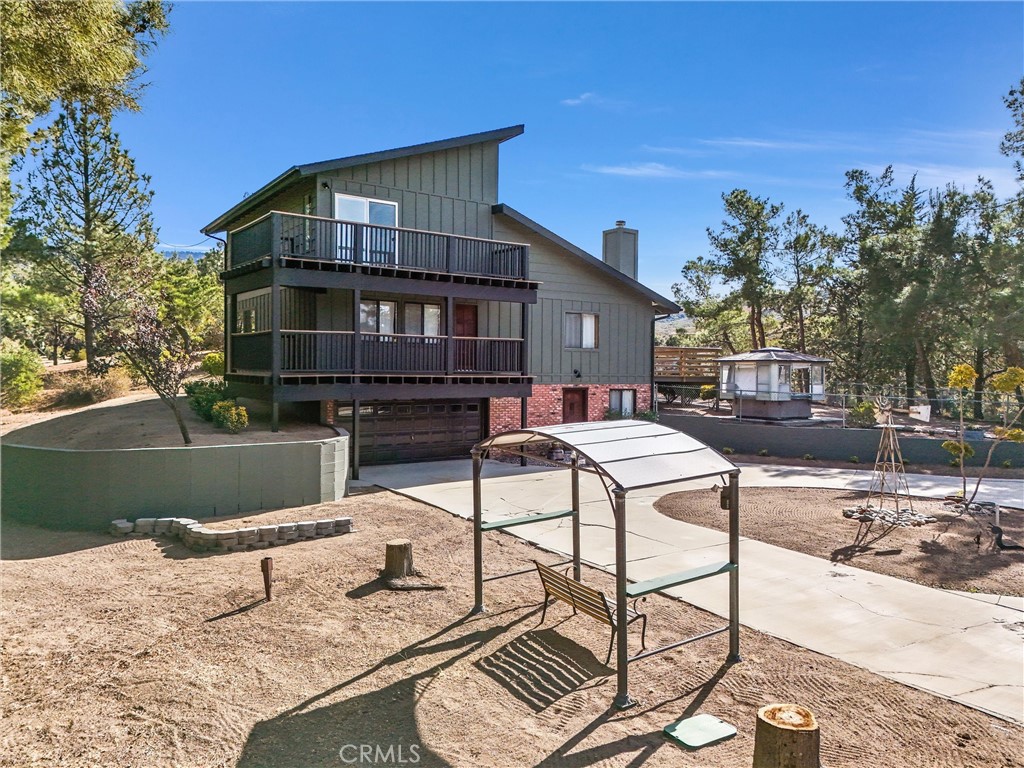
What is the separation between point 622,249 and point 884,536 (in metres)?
14.3

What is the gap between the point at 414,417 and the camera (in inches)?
689

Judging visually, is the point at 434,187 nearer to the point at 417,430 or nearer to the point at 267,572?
the point at 417,430

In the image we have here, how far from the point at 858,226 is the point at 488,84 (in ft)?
72.0

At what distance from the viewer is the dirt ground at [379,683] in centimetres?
443

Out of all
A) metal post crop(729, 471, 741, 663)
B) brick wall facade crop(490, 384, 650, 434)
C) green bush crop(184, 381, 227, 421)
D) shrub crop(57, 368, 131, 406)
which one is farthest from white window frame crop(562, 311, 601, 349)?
metal post crop(729, 471, 741, 663)

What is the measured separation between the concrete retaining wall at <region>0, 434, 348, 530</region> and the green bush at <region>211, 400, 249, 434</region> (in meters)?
1.57

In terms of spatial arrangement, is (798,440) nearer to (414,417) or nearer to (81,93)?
(414,417)

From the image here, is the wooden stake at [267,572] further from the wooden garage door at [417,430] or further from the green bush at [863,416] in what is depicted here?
the green bush at [863,416]

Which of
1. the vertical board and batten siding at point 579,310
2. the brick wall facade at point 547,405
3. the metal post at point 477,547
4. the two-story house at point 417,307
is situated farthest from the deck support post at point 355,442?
the metal post at point 477,547

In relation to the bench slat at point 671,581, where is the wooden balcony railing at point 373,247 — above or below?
above

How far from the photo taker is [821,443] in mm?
19828

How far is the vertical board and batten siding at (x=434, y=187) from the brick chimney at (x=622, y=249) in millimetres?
5448

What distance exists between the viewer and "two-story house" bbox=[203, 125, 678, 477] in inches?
587

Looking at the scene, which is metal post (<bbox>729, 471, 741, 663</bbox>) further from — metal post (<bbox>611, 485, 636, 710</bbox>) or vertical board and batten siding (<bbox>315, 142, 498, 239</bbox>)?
vertical board and batten siding (<bbox>315, 142, 498, 239</bbox>)
